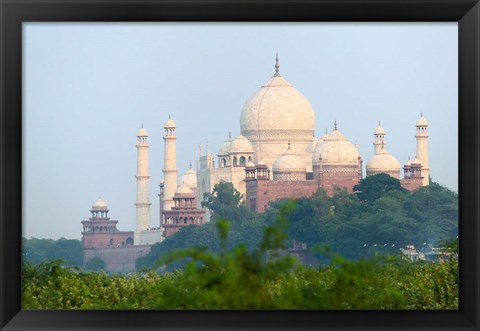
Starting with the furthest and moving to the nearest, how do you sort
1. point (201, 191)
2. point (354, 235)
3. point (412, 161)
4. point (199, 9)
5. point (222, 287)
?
point (201, 191) < point (412, 161) < point (354, 235) < point (222, 287) < point (199, 9)

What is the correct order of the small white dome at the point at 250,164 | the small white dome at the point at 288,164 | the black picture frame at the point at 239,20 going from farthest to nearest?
the small white dome at the point at 250,164, the small white dome at the point at 288,164, the black picture frame at the point at 239,20

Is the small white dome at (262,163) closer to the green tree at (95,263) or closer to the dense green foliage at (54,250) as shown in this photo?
the green tree at (95,263)

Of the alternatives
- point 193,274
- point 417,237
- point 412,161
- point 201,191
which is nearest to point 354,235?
point 417,237

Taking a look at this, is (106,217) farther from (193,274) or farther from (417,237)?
(193,274)

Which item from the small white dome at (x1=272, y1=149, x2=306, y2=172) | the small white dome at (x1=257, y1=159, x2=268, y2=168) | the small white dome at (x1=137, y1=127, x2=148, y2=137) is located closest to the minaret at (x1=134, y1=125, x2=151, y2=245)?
the small white dome at (x1=137, y1=127, x2=148, y2=137)

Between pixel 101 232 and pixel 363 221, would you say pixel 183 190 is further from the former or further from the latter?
pixel 363 221

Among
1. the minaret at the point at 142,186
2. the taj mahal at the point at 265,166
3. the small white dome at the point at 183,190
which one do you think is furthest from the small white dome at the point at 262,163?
the minaret at the point at 142,186
